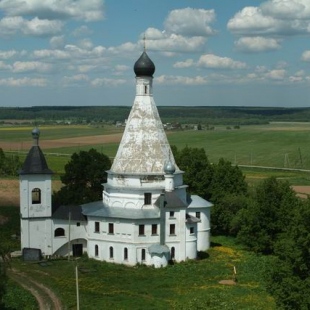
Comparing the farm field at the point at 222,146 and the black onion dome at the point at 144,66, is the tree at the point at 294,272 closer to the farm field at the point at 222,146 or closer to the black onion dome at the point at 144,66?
the black onion dome at the point at 144,66

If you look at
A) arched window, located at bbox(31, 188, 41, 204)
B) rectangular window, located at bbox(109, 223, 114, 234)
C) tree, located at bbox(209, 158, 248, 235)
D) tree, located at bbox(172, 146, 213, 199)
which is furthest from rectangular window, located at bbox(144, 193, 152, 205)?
tree, located at bbox(172, 146, 213, 199)

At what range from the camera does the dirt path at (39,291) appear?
28406 mm

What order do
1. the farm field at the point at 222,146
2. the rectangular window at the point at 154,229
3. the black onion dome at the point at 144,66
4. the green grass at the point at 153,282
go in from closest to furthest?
the green grass at the point at 153,282 → the rectangular window at the point at 154,229 → the black onion dome at the point at 144,66 → the farm field at the point at 222,146

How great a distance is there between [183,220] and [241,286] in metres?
6.98

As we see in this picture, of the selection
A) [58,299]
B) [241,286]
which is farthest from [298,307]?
[58,299]

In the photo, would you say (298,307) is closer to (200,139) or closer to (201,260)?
(201,260)

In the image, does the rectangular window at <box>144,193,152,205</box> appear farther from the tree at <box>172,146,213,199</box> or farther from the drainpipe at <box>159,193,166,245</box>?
the tree at <box>172,146,213,199</box>

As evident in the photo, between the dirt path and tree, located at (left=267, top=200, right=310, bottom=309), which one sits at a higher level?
tree, located at (left=267, top=200, right=310, bottom=309)

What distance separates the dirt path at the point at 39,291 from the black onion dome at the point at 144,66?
1490cm

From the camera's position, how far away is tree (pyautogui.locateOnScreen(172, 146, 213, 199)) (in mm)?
49625

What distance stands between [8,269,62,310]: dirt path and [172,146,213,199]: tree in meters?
19.1

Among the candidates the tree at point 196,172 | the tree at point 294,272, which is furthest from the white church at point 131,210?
the tree at point 294,272

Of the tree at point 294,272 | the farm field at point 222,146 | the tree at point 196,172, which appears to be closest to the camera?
the tree at point 294,272

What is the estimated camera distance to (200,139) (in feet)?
468
